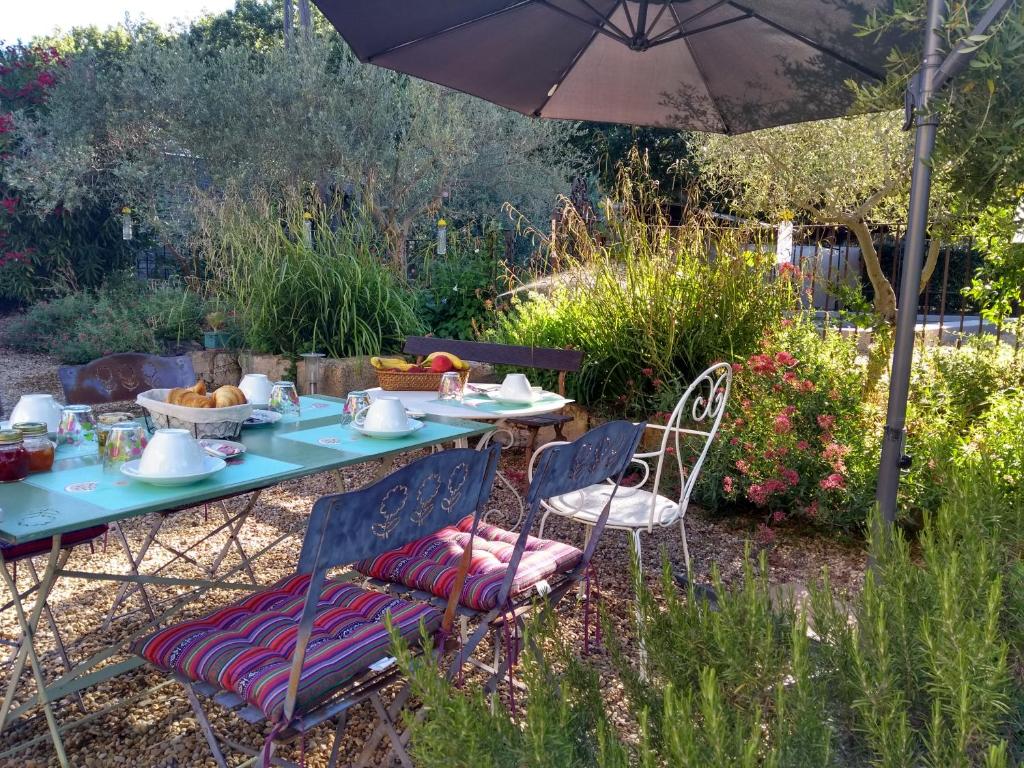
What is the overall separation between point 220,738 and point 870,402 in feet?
12.1

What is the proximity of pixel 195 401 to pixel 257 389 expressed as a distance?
468 mm

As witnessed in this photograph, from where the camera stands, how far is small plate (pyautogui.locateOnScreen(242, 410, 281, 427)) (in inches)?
105

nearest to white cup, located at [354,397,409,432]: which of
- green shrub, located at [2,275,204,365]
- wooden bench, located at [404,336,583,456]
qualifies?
wooden bench, located at [404,336,583,456]

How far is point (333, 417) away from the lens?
9.37 feet

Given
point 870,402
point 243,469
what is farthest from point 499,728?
point 870,402

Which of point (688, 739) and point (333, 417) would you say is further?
point (333, 417)

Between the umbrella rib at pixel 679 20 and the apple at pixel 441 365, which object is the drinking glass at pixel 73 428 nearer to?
the apple at pixel 441 365

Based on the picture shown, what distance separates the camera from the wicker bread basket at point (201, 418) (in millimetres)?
2361

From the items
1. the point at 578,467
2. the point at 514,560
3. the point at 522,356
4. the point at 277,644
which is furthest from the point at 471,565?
the point at 522,356

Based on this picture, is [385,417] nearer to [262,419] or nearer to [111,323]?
[262,419]

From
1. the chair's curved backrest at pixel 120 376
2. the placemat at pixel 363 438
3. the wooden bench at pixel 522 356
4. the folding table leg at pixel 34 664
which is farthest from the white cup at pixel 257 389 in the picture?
the wooden bench at pixel 522 356

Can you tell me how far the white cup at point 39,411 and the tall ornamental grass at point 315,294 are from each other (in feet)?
11.2

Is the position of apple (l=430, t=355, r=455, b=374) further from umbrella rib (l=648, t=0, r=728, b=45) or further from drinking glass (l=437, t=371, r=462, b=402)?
umbrella rib (l=648, t=0, r=728, b=45)

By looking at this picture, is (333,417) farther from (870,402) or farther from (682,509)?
(870,402)
